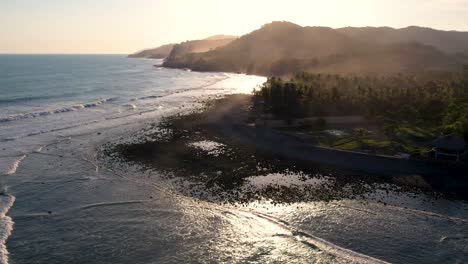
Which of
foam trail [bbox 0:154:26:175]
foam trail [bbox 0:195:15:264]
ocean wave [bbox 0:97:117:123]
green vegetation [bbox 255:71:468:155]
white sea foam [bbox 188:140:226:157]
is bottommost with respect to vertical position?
foam trail [bbox 0:195:15:264]

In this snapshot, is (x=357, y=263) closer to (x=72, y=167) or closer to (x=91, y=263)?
(x=91, y=263)


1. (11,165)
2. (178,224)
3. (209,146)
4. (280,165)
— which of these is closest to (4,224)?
(178,224)

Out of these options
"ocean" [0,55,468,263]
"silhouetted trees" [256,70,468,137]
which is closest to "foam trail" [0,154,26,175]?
"ocean" [0,55,468,263]

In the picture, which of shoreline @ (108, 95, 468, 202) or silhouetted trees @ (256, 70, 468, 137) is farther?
silhouetted trees @ (256, 70, 468, 137)

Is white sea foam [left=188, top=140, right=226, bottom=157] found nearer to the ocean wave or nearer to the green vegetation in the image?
the green vegetation

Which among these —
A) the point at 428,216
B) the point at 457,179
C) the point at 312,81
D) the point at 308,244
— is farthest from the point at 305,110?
the point at 308,244

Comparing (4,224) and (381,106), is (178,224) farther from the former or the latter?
(381,106)

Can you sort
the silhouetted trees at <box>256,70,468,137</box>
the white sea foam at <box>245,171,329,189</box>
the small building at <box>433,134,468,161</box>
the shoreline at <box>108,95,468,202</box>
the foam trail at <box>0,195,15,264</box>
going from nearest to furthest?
the foam trail at <box>0,195,15,264</box> → the shoreline at <box>108,95,468,202</box> → the white sea foam at <box>245,171,329,189</box> → the small building at <box>433,134,468,161</box> → the silhouetted trees at <box>256,70,468,137</box>

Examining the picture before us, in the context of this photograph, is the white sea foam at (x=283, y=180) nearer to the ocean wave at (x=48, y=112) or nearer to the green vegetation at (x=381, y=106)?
the green vegetation at (x=381, y=106)
